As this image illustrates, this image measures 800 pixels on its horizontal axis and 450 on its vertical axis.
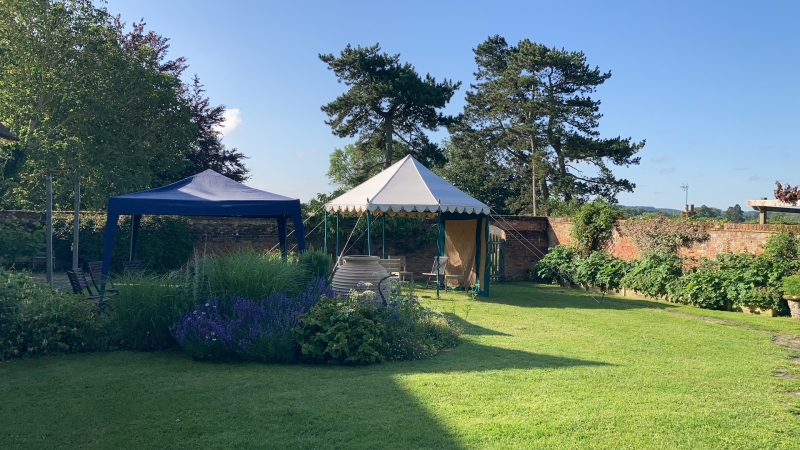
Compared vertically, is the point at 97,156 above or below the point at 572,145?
below

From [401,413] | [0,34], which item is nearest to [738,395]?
[401,413]

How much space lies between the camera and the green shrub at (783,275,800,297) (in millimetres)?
10758

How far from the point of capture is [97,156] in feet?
64.2

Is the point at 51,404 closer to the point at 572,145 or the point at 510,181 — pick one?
the point at 572,145

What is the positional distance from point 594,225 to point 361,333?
11.7 metres

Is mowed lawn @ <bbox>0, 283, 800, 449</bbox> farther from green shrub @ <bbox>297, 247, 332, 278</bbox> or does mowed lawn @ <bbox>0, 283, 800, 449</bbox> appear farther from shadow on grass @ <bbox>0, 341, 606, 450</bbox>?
green shrub @ <bbox>297, 247, 332, 278</bbox>

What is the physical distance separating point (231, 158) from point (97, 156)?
294 inches

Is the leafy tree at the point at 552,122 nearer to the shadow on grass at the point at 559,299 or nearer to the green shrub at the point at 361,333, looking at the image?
the shadow on grass at the point at 559,299

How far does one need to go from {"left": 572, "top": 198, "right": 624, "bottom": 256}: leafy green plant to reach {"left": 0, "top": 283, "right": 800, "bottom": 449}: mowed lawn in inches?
346

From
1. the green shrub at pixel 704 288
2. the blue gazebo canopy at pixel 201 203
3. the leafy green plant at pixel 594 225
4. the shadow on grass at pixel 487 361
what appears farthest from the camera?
the leafy green plant at pixel 594 225

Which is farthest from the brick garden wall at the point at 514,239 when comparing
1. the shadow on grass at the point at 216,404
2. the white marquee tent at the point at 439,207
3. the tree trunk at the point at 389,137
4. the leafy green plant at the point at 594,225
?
the tree trunk at the point at 389,137

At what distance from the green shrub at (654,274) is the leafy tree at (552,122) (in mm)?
15444

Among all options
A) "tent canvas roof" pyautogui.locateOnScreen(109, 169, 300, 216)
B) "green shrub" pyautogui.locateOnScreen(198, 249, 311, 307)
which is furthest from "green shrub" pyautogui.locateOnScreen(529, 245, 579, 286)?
"green shrub" pyautogui.locateOnScreen(198, 249, 311, 307)

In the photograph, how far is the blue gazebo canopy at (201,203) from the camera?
9.34 m
